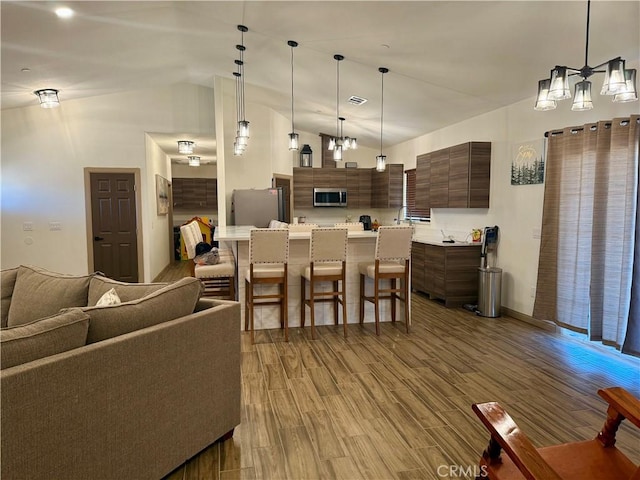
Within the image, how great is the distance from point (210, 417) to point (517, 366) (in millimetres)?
2673

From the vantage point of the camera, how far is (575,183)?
3859 mm

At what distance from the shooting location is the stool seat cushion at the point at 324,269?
4150 millimetres

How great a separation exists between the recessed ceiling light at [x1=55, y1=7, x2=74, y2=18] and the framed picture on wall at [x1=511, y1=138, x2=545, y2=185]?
488 centimetres

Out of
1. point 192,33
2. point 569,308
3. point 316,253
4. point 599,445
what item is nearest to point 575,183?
point 569,308

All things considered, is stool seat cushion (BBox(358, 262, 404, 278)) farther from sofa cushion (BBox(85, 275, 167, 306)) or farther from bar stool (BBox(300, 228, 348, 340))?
sofa cushion (BBox(85, 275, 167, 306))

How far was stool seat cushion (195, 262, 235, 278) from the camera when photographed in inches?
163

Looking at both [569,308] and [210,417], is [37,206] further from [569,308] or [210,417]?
[569,308]

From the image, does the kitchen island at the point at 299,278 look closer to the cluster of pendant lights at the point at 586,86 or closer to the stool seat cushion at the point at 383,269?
the stool seat cushion at the point at 383,269

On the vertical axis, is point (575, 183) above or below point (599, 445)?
above

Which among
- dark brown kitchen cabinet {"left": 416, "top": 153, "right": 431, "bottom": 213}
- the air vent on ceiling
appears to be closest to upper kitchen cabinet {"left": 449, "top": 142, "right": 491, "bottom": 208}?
dark brown kitchen cabinet {"left": 416, "top": 153, "right": 431, "bottom": 213}

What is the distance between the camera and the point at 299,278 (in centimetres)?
447

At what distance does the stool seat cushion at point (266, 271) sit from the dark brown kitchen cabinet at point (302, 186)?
13.9 feet

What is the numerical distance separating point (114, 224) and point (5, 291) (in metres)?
4.21

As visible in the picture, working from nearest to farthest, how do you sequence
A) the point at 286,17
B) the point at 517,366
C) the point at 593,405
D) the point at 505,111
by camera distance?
the point at 593,405 → the point at 517,366 → the point at 286,17 → the point at 505,111
